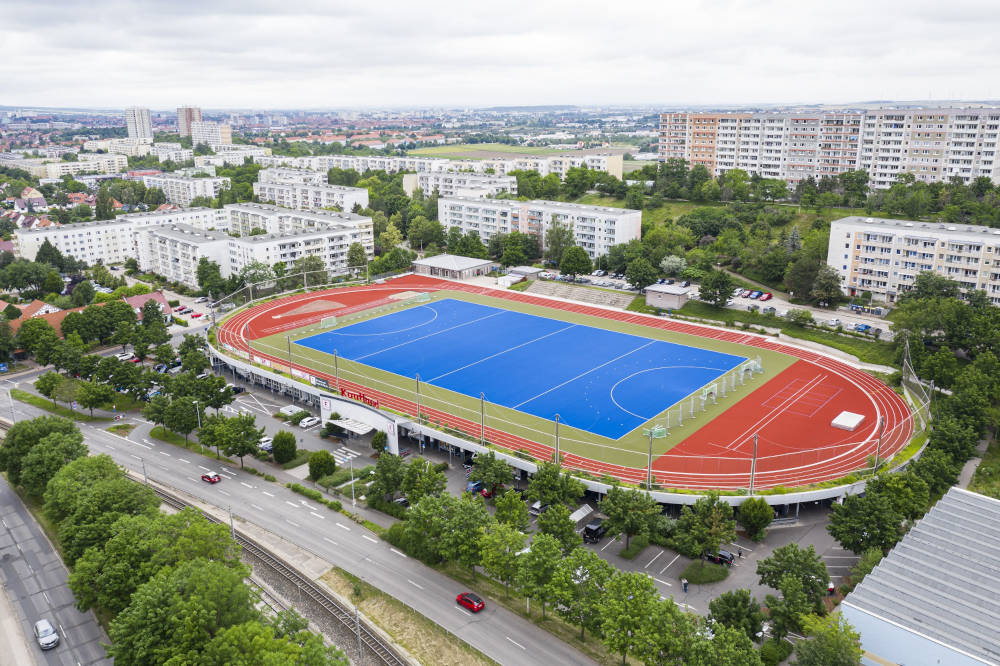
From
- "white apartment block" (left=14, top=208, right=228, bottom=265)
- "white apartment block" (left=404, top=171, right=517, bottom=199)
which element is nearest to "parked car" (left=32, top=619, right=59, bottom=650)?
"white apartment block" (left=14, top=208, right=228, bottom=265)

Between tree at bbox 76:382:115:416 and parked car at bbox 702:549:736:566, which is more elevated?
tree at bbox 76:382:115:416

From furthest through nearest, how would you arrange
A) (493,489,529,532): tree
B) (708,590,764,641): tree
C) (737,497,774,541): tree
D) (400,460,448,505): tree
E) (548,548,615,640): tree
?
(400,460,448,505): tree, (737,497,774,541): tree, (493,489,529,532): tree, (548,548,615,640): tree, (708,590,764,641): tree

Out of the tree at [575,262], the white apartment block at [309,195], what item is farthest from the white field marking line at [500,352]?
the white apartment block at [309,195]

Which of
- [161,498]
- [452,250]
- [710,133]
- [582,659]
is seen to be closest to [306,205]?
[452,250]

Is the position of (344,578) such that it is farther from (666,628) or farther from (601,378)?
(601,378)

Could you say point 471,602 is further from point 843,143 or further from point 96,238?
point 843,143

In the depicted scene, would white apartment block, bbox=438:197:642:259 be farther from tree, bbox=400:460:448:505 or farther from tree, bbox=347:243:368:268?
tree, bbox=400:460:448:505

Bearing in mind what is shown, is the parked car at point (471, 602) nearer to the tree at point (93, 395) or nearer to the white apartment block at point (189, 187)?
the tree at point (93, 395)
